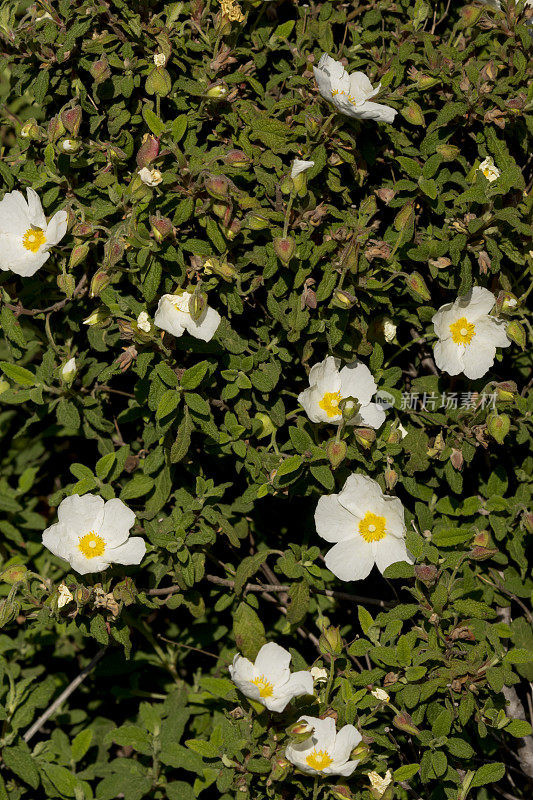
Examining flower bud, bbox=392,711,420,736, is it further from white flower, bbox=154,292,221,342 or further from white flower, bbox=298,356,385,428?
white flower, bbox=154,292,221,342

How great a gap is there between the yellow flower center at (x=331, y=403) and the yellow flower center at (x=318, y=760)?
2.69 ft

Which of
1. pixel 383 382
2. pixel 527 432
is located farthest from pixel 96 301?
pixel 527 432

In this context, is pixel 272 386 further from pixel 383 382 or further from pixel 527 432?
pixel 527 432

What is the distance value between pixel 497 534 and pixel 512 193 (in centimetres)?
95

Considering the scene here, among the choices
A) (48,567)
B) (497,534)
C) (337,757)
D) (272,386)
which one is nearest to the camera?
(337,757)

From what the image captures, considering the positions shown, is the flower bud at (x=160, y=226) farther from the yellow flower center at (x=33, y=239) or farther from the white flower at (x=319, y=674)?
the white flower at (x=319, y=674)

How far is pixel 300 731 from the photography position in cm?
179

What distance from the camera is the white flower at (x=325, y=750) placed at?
1800 millimetres

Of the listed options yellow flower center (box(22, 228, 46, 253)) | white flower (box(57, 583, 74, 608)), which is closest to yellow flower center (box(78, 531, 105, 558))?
white flower (box(57, 583, 74, 608))

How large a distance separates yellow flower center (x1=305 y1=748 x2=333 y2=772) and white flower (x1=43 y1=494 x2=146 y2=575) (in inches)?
24.5

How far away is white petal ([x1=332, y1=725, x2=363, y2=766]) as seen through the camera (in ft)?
5.99

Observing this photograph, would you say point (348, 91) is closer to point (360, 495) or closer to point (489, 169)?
point (489, 169)

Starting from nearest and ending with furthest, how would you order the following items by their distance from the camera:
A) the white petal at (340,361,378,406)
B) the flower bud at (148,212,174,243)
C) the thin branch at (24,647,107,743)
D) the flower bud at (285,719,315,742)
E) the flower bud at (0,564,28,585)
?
the flower bud at (285,719,315,742), the flower bud at (148,212,174,243), the flower bud at (0,564,28,585), the white petal at (340,361,378,406), the thin branch at (24,647,107,743)

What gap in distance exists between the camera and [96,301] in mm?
2258
